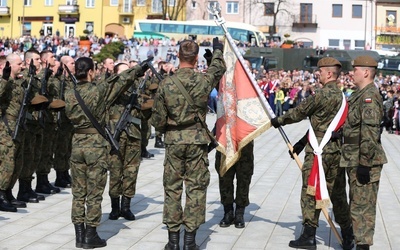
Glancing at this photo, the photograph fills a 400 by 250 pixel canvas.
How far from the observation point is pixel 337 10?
76.8 m

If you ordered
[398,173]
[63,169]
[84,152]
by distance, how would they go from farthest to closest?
[398,173]
[63,169]
[84,152]

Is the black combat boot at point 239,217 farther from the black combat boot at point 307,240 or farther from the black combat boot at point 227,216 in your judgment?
the black combat boot at point 307,240

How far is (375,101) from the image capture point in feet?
27.5

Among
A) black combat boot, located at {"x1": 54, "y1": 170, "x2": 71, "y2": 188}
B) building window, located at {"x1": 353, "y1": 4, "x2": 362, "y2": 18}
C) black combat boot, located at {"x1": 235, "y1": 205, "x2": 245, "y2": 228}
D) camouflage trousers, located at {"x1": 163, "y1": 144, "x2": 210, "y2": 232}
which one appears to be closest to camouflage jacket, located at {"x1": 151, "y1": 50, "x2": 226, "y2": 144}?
camouflage trousers, located at {"x1": 163, "y1": 144, "x2": 210, "y2": 232}

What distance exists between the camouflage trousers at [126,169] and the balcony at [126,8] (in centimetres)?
6782

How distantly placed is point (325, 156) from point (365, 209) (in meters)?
0.90

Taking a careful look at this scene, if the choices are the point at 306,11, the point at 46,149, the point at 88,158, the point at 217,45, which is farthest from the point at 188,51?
the point at 306,11

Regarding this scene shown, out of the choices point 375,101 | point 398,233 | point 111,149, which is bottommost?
point 398,233

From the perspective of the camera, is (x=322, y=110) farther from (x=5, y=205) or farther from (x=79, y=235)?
(x=5, y=205)

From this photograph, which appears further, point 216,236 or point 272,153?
point 272,153

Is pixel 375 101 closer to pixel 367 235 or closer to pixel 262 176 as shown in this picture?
pixel 367 235

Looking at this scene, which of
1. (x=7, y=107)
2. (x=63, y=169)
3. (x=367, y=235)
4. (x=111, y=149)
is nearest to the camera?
(x=367, y=235)

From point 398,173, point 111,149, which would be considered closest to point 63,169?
point 111,149

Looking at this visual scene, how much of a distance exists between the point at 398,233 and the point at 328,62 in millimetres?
2550
